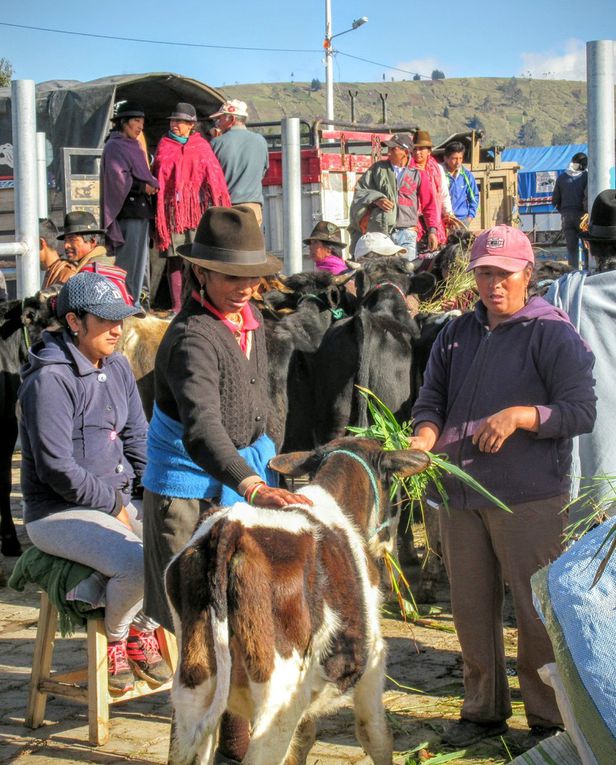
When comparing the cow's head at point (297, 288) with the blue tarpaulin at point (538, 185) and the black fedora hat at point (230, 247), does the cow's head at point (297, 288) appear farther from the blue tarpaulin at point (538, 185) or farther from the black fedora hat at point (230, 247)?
the blue tarpaulin at point (538, 185)

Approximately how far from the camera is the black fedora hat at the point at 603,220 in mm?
5105

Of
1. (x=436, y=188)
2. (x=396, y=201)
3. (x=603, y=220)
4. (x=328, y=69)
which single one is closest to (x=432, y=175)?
(x=436, y=188)

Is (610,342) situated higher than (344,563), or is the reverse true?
(610,342)

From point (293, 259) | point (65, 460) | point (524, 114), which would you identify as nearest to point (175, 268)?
point (293, 259)

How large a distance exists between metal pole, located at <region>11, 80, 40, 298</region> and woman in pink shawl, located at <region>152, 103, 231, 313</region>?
9.35 feet

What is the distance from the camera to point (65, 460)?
4.88 metres

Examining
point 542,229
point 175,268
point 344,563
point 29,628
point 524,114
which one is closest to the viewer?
point 344,563

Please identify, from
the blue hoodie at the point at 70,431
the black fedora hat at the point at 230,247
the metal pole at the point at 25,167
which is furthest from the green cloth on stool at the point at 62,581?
the metal pole at the point at 25,167

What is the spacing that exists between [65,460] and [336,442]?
1.32m

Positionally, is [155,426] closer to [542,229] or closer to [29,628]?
[29,628]

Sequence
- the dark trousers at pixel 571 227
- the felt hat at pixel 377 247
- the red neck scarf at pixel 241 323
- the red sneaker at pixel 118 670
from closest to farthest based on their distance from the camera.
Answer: the red neck scarf at pixel 241 323, the red sneaker at pixel 118 670, the felt hat at pixel 377 247, the dark trousers at pixel 571 227

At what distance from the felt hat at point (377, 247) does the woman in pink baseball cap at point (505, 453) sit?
518 cm

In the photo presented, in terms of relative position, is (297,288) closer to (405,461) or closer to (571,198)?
(405,461)

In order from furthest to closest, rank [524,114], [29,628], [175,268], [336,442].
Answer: [524,114]
[175,268]
[29,628]
[336,442]
